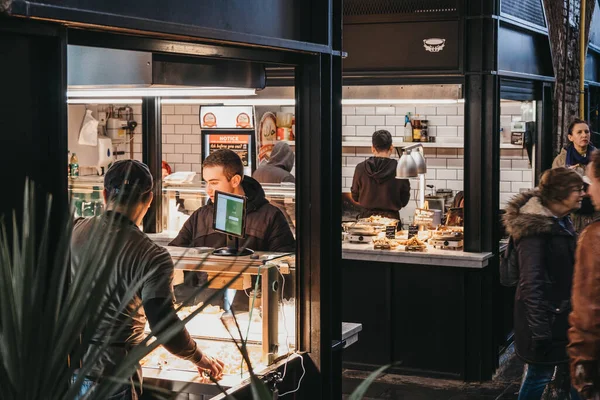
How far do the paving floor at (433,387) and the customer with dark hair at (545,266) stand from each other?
1.92 meters

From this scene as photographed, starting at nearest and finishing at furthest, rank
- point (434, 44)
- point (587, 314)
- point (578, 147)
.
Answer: point (587, 314), point (434, 44), point (578, 147)

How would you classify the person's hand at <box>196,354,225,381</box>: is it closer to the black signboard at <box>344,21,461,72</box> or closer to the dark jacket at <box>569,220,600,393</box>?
the dark jacket at <box>569,220,600,393</box>

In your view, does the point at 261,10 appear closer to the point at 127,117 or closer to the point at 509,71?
the point at 509,71

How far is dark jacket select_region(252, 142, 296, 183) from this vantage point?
8086 mm

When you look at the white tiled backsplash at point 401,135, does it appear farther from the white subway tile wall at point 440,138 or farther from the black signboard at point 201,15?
the black signboard at point 201,15

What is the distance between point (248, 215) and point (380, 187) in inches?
152

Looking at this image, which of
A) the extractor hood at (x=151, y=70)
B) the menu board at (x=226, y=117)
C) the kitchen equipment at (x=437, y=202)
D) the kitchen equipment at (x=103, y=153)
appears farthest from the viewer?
Answer: the kitchen equipment at (x=103, y=153)

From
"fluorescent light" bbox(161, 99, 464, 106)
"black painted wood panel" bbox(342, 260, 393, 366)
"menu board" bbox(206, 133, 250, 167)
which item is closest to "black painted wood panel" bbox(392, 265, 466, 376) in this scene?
"black painted wood panel" bbox(342, 260, 393, 366)

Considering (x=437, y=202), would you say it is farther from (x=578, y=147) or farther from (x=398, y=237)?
(x=398, y=237)

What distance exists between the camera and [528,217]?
5395 millimetres

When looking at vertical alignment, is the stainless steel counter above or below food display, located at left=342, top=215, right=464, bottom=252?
below

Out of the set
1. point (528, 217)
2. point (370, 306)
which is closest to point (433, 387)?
point (370, 306)

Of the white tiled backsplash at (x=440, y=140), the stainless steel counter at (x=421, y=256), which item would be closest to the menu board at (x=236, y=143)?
the white tiled backsplash at (x=440, y=140)

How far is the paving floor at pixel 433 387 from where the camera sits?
7309 mm
